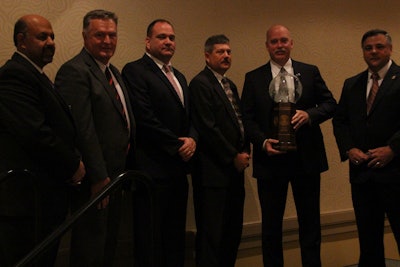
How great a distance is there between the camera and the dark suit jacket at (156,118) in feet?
10.4

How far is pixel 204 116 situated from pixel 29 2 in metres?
1.45

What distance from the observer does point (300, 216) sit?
11.5 feet

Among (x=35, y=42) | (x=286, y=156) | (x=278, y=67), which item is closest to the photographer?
(x=35, y=42)

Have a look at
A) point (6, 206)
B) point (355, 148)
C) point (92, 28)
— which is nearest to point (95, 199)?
point (6, 206)

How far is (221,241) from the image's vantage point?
3.43m

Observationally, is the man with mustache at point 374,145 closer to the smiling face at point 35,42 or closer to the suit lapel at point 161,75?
the suit lapel at point 161,75

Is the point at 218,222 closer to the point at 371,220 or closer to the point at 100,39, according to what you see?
the point at 371,220

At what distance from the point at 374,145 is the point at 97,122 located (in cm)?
186

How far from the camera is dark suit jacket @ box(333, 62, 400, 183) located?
3.30 meters

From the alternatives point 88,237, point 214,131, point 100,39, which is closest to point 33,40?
point 100,39

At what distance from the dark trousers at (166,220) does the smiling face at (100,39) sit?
0.87 m

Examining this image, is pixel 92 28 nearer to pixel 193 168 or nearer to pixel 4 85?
pixel 4 85

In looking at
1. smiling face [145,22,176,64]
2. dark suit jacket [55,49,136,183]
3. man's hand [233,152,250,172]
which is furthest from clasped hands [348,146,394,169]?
dark suit jacket [55,49,136,183]

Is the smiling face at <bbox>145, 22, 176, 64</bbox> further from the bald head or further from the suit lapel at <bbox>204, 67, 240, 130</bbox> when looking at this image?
the bald head
